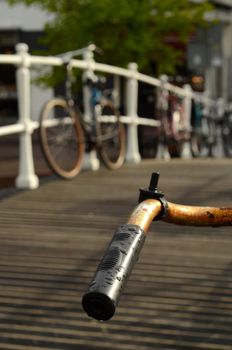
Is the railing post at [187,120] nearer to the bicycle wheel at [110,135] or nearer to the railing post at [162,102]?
the railing post at [162,102]

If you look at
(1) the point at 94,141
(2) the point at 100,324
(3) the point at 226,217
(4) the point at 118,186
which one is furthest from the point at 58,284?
(1) the point at 94,141

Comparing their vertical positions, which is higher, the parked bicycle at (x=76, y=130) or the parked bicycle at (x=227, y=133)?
the parked bicycle at (x=76, y=130)

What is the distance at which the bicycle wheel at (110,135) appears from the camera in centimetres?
830

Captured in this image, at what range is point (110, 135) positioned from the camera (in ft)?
28.2

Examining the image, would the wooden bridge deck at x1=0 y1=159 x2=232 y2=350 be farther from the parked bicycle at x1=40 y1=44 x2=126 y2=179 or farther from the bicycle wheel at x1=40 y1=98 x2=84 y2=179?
the parked bicycle at x1=40 y1=44 x2=126 y2=179

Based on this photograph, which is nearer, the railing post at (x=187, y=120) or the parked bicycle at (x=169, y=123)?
the parked bicycle at (x=169, y=123)

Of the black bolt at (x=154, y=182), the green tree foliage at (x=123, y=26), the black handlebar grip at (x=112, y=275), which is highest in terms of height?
the green tree foliage at (x=123, y=26)

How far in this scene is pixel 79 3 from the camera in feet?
58.4

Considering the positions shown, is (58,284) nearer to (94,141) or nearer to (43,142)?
(43,142)

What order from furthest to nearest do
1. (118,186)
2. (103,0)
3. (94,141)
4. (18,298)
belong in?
(103,0)
(94,141)
(118,186)
(18,298)

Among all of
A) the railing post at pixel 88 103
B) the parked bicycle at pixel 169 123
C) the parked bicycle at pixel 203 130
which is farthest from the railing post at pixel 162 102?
the railing post at pixel 88 103

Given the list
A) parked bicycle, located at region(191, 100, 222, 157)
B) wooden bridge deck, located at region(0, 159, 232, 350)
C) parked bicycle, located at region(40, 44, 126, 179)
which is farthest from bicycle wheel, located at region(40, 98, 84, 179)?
parked bicycle, located at region(191, 100, 222, 157)

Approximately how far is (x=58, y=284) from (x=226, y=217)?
2.09 metres

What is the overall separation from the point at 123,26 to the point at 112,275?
1667 cm
